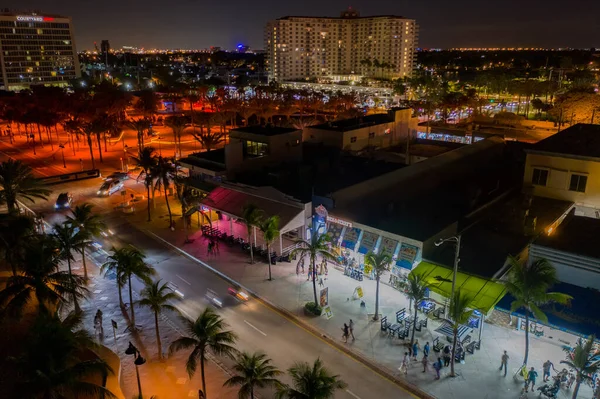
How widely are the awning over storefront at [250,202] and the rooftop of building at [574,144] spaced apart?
2094cm

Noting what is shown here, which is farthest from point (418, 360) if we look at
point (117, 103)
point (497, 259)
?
point (117, 103)

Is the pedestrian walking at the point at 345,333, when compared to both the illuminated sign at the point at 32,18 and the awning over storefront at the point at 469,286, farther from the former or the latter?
the illuminated sign at the point at 32,18

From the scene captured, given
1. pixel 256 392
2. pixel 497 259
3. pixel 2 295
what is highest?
pixel 2 295

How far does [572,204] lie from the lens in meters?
36.1

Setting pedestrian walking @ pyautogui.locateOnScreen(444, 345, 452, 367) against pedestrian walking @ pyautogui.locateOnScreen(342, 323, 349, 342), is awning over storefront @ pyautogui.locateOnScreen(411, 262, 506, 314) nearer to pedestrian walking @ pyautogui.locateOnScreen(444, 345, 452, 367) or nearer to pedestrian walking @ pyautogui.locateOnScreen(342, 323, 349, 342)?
pedestrian walking @ pyautogui.locateOnScreen(444, 345, 452, 367)

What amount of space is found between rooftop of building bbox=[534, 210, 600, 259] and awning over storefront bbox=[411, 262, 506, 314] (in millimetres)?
4834

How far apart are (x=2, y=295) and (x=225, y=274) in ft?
49.3

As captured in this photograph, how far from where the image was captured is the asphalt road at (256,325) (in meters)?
22.3

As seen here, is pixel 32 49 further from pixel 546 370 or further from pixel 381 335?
pixel 546 370

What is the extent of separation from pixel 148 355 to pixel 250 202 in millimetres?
16191

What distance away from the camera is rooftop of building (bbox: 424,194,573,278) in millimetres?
29219

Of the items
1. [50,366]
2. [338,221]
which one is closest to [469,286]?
[338,221]

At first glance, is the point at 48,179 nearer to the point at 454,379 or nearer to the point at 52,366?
the point at 52,366

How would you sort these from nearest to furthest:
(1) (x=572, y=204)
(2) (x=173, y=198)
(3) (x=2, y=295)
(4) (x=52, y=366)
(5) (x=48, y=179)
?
(4) (x=52, y=366), (3) (x=2, y=295), (1) (x=572, y=204), (2) (x=173, y=198), (5) (x=48, y=179)
